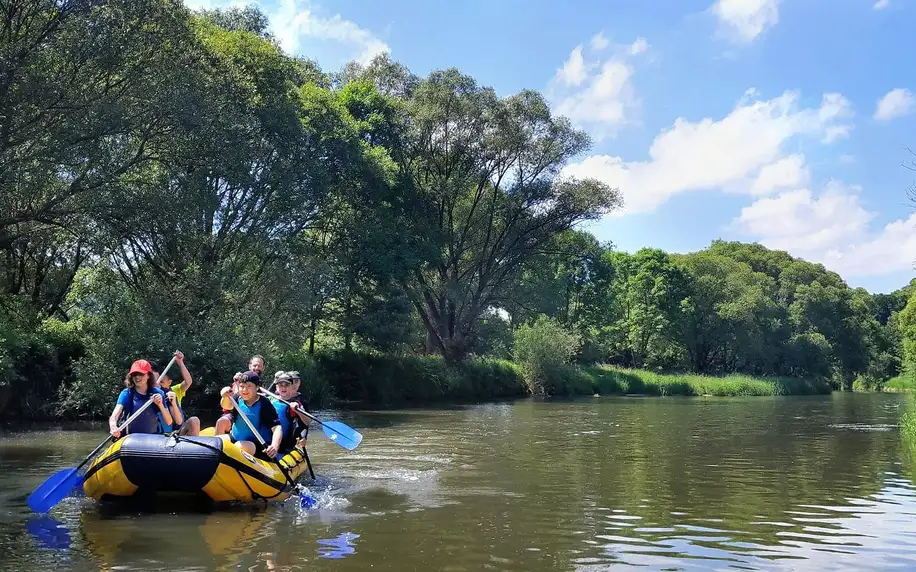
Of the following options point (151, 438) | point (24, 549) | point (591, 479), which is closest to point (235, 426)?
point (151, 438)

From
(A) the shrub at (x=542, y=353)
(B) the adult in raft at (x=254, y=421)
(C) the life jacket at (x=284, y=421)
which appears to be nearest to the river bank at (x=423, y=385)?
(A) the shrub at (x=542, y=353)

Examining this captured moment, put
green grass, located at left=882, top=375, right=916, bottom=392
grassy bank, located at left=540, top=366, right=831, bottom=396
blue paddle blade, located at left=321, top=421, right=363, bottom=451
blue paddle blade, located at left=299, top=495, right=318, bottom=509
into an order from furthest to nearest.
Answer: green grass, located at left=882, top=375, right=916, bottom=392 < grassy bank, located at left=540, top=366, right=831, bottom=396 < blue paddle blade, located at left=321, top=421, right=363, bottom=451 < blue paddle blade, located at left=299, top=495, right=318, bottom=509

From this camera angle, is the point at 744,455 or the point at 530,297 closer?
the point at 744,455

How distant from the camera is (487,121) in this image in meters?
34.3

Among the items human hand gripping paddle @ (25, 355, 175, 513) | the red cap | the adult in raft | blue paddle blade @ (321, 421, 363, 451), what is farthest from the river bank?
human hand gripping paddle @ (25, 355, 175, 513)

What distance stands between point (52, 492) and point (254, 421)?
213 centimetres

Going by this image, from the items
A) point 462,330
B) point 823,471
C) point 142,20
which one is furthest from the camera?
point 462,330

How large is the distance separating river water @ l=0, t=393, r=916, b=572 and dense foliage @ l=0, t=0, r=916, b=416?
483 cm

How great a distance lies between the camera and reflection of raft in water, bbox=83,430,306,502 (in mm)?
7562

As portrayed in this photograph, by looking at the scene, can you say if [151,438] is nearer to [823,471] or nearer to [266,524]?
[266,524]

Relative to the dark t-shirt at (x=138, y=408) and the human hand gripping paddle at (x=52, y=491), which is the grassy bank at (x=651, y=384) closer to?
the dark t-shirt at (x=138, y=408)

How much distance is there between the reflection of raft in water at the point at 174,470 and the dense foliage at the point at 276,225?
8990 millimetres

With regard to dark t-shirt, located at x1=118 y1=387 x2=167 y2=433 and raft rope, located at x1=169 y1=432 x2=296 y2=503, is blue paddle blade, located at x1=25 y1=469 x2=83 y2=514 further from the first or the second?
raft rope, located at x1=169 y1=432 x2=296 y2=503

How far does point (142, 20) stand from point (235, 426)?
1058 cm
